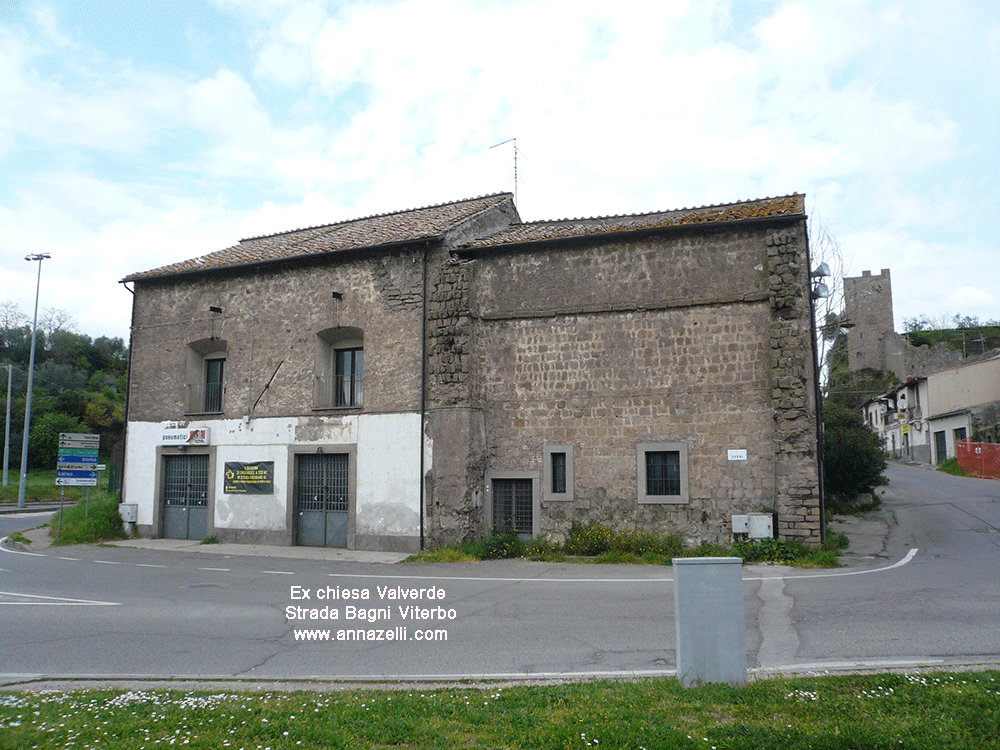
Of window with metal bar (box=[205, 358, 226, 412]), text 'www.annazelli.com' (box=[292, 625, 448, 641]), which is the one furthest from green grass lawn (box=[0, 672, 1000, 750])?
window with metal bar (box=[205, 358, 226, 412])

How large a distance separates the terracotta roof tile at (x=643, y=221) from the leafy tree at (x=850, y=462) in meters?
9.47

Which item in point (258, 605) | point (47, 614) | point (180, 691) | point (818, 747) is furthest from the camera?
point (258, 605)

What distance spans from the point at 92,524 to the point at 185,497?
2662 mm

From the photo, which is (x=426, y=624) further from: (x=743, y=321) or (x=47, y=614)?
(x=743, y=321)

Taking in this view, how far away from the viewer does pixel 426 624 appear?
8.80m

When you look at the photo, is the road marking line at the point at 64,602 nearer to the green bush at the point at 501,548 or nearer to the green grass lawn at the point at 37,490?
the green bush at the point at 501,548

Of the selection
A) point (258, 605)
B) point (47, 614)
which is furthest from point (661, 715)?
point (47, 614)

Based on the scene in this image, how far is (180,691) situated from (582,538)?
35.5 feet

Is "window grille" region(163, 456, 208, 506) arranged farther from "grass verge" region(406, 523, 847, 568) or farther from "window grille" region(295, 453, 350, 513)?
"grass verge" region(406, 523, 847, 568)

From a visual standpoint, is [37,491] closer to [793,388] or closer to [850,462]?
[850,462]

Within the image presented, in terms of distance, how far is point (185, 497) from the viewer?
20141 mm

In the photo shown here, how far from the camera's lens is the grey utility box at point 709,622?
5.50 m

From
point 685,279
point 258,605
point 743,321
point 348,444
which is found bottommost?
point 258,605

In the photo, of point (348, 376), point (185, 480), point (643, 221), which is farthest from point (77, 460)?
point (643, 221)
